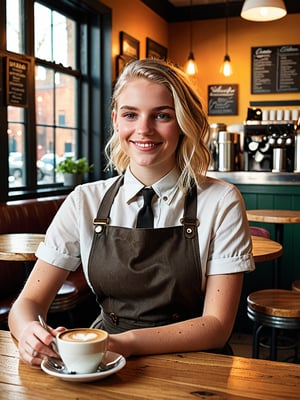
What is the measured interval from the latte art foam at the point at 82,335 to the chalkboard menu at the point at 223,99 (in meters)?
6.18

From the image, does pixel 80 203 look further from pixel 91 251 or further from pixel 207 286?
pixel 207 286

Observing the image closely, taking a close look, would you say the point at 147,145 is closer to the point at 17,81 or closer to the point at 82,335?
the point at 82,335

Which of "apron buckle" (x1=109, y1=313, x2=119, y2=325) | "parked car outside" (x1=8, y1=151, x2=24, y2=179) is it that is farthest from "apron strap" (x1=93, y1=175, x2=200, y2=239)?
"parked car outside" (x1=8, y1=151, x2=24, y2=179)

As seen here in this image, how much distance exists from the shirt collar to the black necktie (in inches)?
0.7

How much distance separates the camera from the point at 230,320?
4.17 ft

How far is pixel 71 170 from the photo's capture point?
181 inches

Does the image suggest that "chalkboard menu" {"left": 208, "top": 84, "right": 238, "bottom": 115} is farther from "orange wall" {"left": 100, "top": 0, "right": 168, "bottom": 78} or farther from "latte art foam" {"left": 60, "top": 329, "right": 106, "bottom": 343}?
"latte art foam" {"left": 60, "top": 329, "right": 106, "bottom": 343}

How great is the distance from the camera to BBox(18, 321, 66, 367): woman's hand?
3.37ft

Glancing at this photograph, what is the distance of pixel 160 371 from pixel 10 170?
3202mm

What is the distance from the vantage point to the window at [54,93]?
13.1ft

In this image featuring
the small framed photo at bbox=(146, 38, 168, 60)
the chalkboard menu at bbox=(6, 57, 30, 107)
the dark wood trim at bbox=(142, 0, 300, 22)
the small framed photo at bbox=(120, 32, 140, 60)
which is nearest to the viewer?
the chalkboard menu at bbox=(6, 57, 30, 107)

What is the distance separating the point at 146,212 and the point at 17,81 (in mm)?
2747

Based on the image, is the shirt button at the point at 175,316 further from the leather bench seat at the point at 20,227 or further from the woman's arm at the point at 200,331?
the leather bench seat at the point at 20,227

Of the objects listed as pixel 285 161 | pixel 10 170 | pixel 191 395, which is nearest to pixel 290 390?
pixel 191 395
